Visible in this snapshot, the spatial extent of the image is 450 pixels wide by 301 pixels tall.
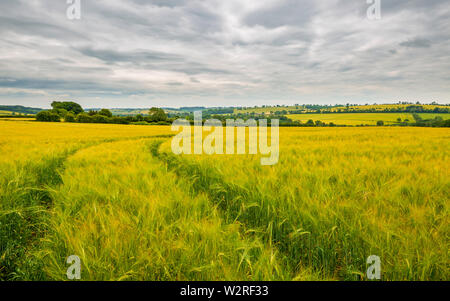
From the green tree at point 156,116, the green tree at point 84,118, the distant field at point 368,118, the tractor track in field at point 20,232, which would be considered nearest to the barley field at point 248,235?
the tractor track in field at point 20,232

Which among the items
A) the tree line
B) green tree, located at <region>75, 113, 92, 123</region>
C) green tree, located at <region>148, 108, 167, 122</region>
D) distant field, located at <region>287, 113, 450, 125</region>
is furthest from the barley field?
distant field, located at <region>287, 113, 450, 125</region>

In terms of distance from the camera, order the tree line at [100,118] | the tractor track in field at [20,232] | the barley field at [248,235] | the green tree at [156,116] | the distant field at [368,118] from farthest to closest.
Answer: the distant field at [368,118]
the green tree at [156,116]
the tree line at [100,118]
the tractor track in field at [20,232]
the barley field at [248,235]

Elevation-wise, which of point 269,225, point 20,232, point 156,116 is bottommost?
point 20,232

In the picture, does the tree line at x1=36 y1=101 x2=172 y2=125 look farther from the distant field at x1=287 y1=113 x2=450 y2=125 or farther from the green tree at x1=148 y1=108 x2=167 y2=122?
the distant field at x1=287 y1=113 x2=450 y2=125

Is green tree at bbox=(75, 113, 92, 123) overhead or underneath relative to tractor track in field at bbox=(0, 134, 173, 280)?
overhead

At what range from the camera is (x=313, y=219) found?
2.14 metres

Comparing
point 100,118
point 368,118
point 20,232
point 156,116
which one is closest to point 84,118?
point 100,118

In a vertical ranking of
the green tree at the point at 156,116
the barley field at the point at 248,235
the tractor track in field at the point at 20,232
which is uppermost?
the green tree at the point at 156,116

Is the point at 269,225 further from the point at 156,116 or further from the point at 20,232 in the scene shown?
the point at 156,116

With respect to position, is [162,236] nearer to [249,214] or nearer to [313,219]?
[249,214]

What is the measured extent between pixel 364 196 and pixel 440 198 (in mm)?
961
